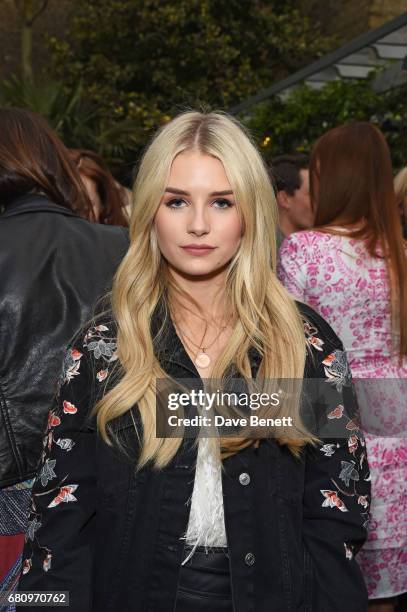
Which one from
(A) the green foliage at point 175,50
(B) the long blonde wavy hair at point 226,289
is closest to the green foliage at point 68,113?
(A) the green foliage at point 175,50

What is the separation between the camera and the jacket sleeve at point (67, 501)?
1.89 meters

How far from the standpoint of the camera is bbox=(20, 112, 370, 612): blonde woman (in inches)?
74.8

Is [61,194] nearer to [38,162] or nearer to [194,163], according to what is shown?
[38,162]

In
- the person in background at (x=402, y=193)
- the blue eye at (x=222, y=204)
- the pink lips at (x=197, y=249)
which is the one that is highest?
the person in background at (x=402, y=193)

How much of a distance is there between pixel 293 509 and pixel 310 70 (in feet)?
26.3

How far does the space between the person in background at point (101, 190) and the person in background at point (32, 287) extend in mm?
1749

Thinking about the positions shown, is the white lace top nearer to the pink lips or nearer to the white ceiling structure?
the pink lips

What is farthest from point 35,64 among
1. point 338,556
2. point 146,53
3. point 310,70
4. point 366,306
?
point 338,556

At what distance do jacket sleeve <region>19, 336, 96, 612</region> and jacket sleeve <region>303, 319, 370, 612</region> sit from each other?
52cm

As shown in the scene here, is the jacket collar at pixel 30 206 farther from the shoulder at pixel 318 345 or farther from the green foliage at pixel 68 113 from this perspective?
the green foliage at pixel 68 113

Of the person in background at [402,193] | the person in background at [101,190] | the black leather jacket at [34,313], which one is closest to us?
the black leather jacket at [34,313]

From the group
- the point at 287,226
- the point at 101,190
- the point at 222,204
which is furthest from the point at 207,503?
the point at 287,226

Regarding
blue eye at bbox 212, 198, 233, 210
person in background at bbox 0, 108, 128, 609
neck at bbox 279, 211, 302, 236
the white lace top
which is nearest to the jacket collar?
person in background at bbox 0, 108, 128, 609

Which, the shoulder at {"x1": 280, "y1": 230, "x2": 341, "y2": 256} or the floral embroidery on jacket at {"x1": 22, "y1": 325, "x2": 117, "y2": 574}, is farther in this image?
the shoulder at {"x1": 280, "y1": 230, "x2": 341, "y2": 256}
